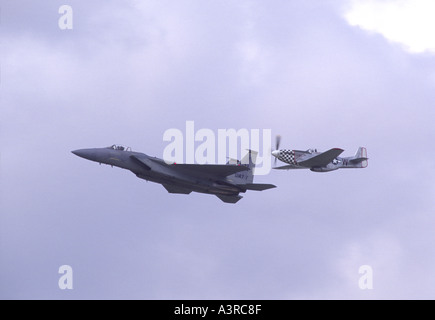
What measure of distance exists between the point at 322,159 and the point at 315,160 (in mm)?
750

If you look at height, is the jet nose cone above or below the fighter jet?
above

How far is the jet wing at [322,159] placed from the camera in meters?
80.8

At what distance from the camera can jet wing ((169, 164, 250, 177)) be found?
76.4 metres

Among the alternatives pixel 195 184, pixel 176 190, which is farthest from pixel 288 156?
pixel 176 190

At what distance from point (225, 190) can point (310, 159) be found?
10.1 meters

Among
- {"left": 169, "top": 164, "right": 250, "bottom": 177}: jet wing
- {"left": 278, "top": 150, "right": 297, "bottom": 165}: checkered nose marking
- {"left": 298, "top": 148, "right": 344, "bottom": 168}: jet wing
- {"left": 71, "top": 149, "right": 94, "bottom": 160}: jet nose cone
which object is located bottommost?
{"left": 169, "top": 164, "right": 250, "bottom": 177}: jet wing

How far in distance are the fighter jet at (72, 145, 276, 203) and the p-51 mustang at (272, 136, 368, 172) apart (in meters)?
A: 5.97

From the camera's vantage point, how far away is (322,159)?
82.4m

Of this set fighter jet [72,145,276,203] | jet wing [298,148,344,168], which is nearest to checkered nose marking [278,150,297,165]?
jet wing [298,148,344,168]

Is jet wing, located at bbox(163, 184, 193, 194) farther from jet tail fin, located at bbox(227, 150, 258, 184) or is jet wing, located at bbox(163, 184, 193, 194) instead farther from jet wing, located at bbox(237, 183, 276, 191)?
jet wing, located at bbox(237, 183, 276, 191)

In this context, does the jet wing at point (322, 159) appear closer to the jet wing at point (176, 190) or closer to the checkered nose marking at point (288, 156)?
the checkered nose marking at point (288, 156)

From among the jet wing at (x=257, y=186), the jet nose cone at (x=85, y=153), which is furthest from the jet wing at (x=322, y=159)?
the jet nose cone at (x=85, y=153)

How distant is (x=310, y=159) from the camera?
270 ft
